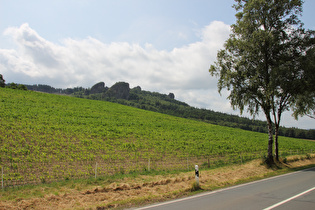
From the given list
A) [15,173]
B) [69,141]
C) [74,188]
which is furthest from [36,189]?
[69,141]

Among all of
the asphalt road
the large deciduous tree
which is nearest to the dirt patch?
the asphalt road

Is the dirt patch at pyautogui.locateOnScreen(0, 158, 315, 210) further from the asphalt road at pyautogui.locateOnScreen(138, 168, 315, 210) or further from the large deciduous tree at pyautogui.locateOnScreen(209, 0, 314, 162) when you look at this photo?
the large deciduous tree at pyautogui.locateOnScreen(209, 0, 314, 162)

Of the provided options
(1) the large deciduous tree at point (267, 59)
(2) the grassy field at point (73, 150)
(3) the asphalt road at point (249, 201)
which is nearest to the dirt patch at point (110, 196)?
(3) the asphalt road at point (249, 201)

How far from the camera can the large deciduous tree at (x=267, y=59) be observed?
719 inches

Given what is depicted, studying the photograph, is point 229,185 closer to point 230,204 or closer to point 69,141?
point 230,204

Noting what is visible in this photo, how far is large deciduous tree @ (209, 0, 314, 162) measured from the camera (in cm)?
1825

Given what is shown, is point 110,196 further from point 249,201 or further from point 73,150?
point 73,150

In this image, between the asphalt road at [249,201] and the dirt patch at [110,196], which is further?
the dirt patch at [110,196]

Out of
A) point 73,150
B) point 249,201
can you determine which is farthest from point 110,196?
point 73,150

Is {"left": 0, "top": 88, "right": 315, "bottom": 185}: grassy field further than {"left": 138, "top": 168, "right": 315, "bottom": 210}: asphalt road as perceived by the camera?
Yes

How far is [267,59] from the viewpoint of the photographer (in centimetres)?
1945

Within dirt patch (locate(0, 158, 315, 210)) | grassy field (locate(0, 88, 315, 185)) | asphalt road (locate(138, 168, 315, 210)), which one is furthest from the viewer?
grassy field (locate(0, 88, 315, 185))

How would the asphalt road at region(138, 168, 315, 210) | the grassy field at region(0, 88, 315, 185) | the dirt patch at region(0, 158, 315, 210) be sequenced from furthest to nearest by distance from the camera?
the grassy field at region(0, 88, 315, 185)
the dirt patch at region(0, 158, 315, 210)
the asphalt road at region(138, 168, 315, 210)

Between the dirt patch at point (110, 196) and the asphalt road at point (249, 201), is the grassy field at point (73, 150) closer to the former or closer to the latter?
the dirt patch at point (110, 196)
